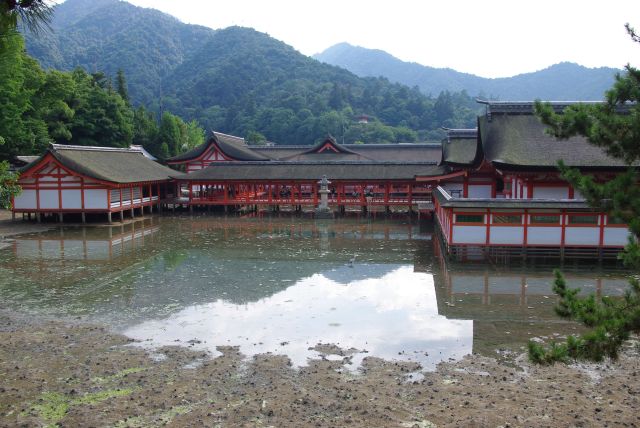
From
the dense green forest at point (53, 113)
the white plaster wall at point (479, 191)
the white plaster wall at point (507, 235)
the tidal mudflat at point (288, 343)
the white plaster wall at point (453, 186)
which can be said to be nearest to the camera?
the tidal mudflat at point (288, 343)

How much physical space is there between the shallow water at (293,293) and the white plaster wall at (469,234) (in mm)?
1104

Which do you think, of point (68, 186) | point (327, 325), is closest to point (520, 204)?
point (327, 325)

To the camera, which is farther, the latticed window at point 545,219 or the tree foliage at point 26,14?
the latticed window at point 545,219

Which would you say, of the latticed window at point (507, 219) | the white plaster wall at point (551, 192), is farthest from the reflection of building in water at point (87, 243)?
the white plaster wall at point (551, 192)

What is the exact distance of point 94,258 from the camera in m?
20.6

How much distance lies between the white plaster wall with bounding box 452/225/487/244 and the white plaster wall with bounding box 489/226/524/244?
30 centimetres

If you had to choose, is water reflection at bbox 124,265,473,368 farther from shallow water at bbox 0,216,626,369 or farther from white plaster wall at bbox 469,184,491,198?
white plaster wall at bbox 469,184,491,198

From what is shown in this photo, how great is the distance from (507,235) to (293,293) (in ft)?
27.8

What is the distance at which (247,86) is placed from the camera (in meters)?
123

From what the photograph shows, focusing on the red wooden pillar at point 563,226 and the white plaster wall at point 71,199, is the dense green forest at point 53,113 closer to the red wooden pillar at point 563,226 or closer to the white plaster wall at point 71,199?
the white plaster wall at point 71,199

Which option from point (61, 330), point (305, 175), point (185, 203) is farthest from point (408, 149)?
point (61, 330)

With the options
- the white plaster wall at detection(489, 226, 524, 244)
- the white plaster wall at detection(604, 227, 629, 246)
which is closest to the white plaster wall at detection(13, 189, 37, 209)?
the white plaster wall at detection(489, 226, 524, 244)

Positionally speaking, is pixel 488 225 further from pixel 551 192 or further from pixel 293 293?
pixel 293 293

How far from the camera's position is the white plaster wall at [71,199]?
31062mm
